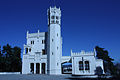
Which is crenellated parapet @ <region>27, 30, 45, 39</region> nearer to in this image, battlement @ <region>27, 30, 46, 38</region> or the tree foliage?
battlement @ <region>27, 30, 46, 38</region>

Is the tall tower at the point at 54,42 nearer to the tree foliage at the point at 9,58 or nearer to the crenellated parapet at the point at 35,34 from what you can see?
the crenellated parapet at the point at 35,34

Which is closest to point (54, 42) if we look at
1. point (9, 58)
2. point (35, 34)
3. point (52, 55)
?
point (52, 55)

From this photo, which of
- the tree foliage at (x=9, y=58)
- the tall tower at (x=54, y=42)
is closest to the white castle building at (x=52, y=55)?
the tall tower at (x=54, y=42)

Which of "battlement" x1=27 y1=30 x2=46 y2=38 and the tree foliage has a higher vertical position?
"battlement" x1=27 y1=30 x2=46 y2=38

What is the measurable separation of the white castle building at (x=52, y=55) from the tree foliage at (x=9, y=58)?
4763 millimetres

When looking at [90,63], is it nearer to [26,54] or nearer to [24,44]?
[26,54]

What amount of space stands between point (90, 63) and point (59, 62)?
29.2 feet

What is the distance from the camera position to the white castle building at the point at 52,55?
37.6 metres

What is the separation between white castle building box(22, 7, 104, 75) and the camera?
123ft

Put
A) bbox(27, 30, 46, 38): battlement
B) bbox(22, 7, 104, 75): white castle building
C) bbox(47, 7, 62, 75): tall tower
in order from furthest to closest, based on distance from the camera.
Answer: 1. bbox(27, 30, 46, 38): battlement
2. bbox(47, 7, 62, 75): tall tower
3. bbox(22, 7, 104, 75): white castle building

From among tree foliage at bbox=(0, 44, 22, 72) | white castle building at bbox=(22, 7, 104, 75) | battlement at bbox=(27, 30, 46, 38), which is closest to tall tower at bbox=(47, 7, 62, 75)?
white castle building at bbox=(22, 7, 104, 75)

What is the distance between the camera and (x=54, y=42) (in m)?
40.6

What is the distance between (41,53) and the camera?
148ft

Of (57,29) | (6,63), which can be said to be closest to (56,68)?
(57,29)
